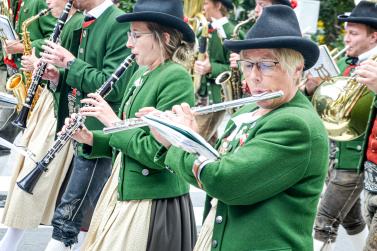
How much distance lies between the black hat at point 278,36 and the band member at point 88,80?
6.15ft

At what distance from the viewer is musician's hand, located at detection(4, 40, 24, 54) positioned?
6917 mm

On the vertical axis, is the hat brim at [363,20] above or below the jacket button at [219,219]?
below

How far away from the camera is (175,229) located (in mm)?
4562

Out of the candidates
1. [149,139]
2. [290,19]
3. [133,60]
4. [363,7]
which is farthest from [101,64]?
[290,19]

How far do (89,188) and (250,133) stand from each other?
7.22 feet

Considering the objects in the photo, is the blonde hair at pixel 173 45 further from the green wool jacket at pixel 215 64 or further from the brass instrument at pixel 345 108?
the green wool jacket at pixel 215 64

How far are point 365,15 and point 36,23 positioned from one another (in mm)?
2519

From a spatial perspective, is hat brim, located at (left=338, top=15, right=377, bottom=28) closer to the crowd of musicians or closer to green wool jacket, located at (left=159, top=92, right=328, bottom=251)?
the crowd of musicians

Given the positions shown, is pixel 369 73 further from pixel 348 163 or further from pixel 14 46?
pixel 14 46

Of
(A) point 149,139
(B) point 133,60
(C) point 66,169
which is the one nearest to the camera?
(A) point 149,139

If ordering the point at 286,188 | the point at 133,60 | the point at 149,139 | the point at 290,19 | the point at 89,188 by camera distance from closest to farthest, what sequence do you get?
the point at 286,188 → the point at 290,19 → the point at 149,139 → the point at 133,60 → the point at 89,188

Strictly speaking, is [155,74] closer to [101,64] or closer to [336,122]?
[101,64]

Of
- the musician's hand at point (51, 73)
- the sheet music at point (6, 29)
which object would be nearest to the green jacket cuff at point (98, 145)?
the musician's hand at point (51, 73)

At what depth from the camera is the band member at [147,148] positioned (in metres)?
4.43
